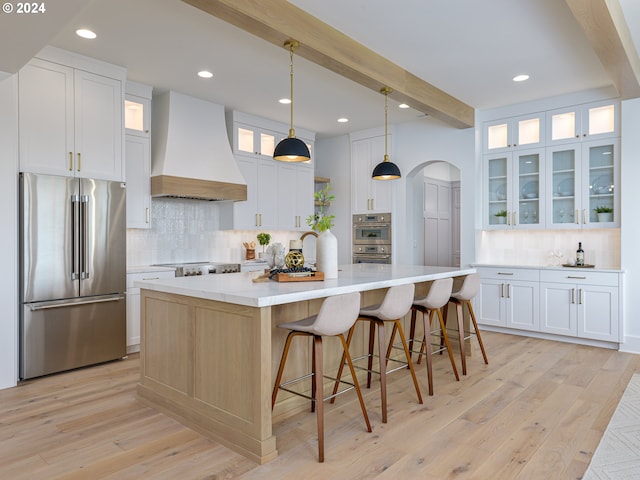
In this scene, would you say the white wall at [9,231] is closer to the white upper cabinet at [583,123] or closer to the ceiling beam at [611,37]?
the ceiling beam at [611,37]

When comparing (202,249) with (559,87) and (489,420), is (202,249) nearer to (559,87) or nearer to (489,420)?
(489,420)

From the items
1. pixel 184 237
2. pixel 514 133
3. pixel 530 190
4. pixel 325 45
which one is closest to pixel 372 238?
pixel 530 190

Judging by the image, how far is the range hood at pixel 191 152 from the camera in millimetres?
4879

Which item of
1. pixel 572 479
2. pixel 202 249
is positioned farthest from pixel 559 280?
pixel 202 249

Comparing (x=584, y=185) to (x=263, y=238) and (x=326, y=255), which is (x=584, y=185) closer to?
(x=326, y=255)

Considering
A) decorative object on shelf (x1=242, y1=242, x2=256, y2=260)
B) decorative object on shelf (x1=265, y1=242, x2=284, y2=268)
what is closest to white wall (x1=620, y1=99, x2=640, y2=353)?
decorative object on shelf (x1=265, y1=242, x2=284, y2=268)

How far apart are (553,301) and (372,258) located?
258cm

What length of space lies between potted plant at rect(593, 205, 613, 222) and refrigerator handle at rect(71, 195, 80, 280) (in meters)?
5.38

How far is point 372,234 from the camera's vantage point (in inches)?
265

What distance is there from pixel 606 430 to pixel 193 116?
489 centimetres

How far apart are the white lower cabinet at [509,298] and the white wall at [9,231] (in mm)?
4946

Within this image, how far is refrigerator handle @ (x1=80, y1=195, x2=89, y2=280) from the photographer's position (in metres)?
3.94

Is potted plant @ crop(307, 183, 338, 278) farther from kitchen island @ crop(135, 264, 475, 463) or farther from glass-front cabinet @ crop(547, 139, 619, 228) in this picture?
glass-front cabinet @ crop(547, 139, 619, 228)

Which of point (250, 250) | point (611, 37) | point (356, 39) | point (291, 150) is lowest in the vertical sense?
point (250, 250)
